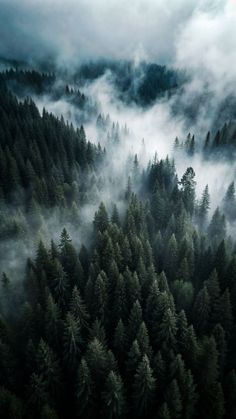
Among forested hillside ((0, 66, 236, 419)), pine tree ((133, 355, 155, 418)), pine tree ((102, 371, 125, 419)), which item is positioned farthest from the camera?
forested hillside ((0, 66, 236, 419))

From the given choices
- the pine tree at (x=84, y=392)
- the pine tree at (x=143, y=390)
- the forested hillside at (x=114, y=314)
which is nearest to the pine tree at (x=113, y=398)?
the forested hillside at (x=114, y=314)

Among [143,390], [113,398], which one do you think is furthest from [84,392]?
[143,390]

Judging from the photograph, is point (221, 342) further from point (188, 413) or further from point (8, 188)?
point (8, 188)

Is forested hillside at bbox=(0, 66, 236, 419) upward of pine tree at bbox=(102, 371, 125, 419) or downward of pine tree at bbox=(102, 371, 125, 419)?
upward

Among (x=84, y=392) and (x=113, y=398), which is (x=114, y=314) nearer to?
(x=84, y=392)

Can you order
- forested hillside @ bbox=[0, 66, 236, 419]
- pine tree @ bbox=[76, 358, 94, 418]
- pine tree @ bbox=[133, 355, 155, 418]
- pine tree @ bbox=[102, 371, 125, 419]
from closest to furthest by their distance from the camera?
1. pine tree @ bbox=[102, 371, 125, 419]
2. pine tree @ bbox=[133, 355, 155, 418]
3. pine tree @ bbox=[76, 358, 94, 418]
4. forested hillside @ bbox=[0, 66, 236, 419]

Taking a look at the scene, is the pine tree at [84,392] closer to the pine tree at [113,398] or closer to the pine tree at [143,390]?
the pine tree at [113,398]

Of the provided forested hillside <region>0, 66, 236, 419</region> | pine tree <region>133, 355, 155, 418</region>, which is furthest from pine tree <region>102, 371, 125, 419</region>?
pine tree <region>133, 355, 155, 418</region>

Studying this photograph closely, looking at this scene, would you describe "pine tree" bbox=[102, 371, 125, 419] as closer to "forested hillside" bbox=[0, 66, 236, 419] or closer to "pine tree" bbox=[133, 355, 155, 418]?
"forested hillside" bbox=[0, 66, 236, 419]

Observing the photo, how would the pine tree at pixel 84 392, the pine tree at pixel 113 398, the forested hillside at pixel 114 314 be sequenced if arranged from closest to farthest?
the pine tree at pixel 113 398, the pine tree at pixel 84 392, the forested hillside at pixel 114 314

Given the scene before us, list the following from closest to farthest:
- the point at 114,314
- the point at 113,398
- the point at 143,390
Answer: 1. the point at 113,398
2. the point at 143,390
3. the point at 114,314
